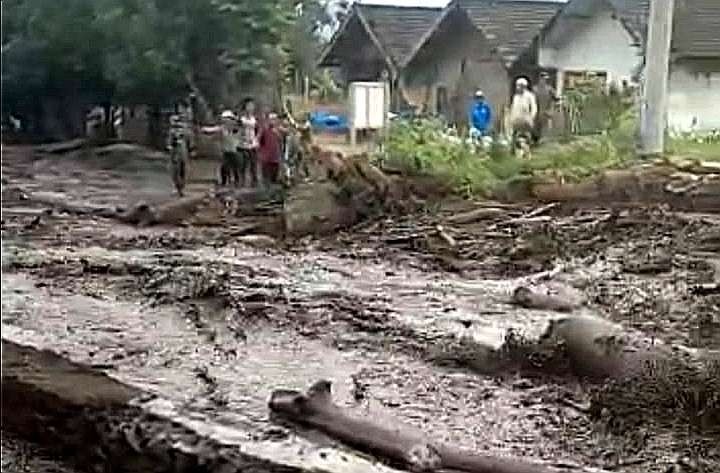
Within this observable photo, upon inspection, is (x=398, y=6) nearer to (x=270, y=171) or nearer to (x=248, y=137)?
(x=248, y=137)

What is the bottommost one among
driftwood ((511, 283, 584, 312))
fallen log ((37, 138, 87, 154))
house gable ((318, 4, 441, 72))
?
driftwood ((511, 283, 584, 312))

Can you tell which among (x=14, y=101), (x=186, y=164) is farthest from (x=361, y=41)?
(x=14, y=101)

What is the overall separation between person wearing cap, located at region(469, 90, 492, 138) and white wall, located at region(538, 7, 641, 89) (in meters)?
0.22

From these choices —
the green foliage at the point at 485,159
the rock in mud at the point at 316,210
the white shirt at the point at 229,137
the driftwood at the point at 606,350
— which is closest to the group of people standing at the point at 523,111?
the green foliage at the point at 485,159

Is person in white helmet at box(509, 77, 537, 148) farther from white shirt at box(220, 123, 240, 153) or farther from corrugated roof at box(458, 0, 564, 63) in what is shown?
white shirt at box(220, 123, 240, 153)

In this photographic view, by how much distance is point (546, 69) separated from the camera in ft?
12.3

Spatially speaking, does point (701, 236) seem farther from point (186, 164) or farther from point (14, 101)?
point (14, 101)

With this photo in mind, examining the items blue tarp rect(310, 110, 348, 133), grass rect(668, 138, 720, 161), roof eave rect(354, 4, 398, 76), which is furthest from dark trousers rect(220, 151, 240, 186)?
grass rect(668, 138, 720, 161)

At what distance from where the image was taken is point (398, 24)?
3.49m

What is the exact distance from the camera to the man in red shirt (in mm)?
3547

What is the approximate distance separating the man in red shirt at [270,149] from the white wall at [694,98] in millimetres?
1097

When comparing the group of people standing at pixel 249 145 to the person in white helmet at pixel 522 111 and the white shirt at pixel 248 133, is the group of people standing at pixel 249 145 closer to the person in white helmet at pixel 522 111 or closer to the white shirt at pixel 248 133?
the white shirt at pixel 248 133

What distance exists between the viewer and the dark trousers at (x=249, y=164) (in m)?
3.61

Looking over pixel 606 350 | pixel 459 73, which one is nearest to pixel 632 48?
pixel 459 73
